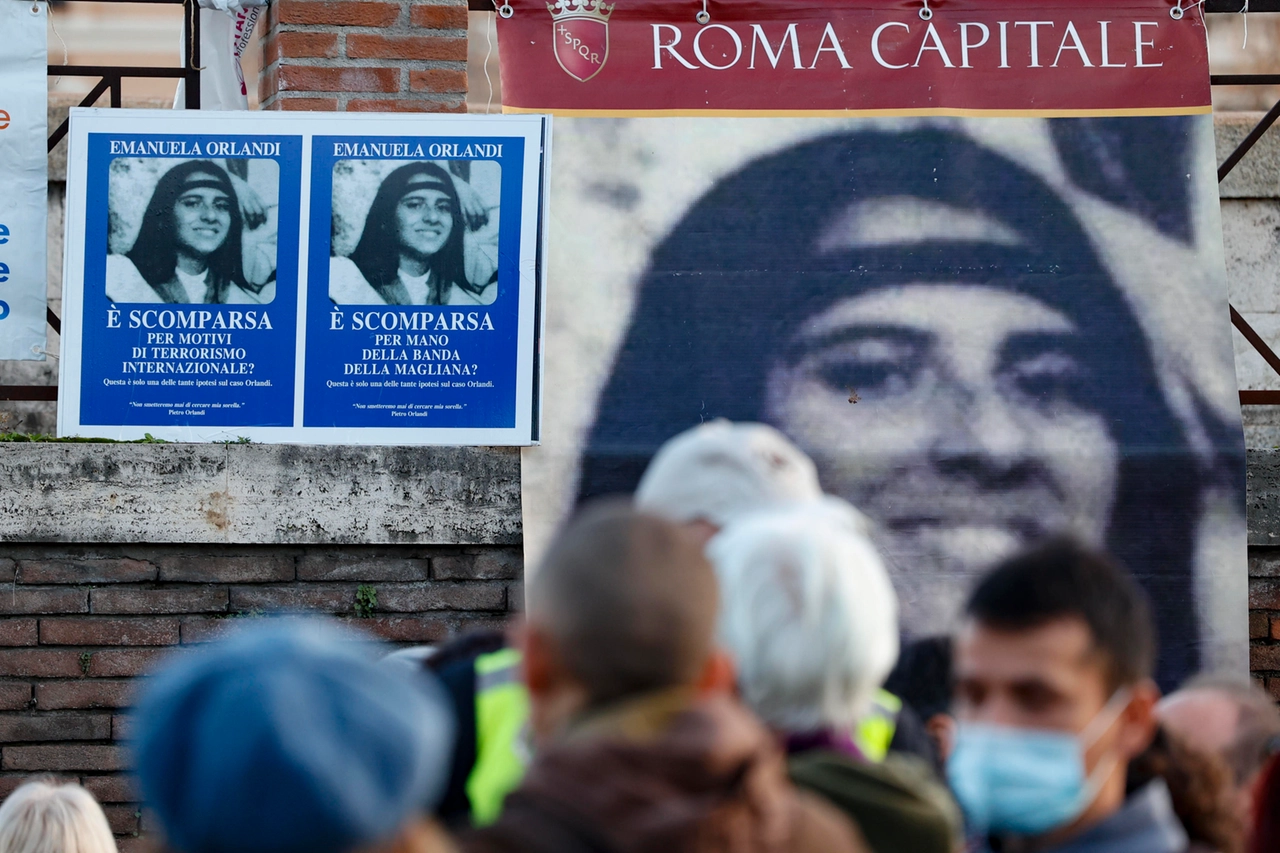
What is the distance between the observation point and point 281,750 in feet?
3.94

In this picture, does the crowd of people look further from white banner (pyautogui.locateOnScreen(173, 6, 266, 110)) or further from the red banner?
white banner (pyautogui.locateOnScreen(173, 6, 266, 110))

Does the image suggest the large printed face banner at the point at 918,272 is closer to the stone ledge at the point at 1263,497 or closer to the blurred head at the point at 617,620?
the stone ledge at the point at 1263,497

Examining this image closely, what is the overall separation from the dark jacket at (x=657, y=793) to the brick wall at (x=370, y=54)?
331 cm

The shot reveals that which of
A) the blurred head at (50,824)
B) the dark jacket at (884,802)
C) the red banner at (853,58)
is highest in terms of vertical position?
the red banner at (853,58)

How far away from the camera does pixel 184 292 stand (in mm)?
4301

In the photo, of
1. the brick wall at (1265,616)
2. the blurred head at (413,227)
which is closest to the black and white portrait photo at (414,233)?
the blurred head at (413,227)

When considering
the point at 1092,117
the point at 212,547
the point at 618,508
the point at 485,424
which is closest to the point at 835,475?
the point at 485,424

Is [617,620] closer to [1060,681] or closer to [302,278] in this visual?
[1060,681]

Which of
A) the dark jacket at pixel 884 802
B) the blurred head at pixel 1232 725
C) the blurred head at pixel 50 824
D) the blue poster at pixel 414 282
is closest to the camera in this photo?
the dark jacket at pixel 884 802

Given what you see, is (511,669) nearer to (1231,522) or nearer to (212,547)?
(212,547)

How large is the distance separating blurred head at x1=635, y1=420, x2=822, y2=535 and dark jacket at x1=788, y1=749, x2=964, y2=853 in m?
0.53

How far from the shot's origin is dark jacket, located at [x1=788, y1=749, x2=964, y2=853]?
69.5 inches

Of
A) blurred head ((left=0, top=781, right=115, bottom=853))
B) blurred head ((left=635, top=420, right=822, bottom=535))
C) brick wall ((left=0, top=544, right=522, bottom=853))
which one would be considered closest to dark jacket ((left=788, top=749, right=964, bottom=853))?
blurred head ((left=635, top=420, right=822, bottom=535))

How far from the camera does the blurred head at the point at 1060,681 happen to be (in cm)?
201
